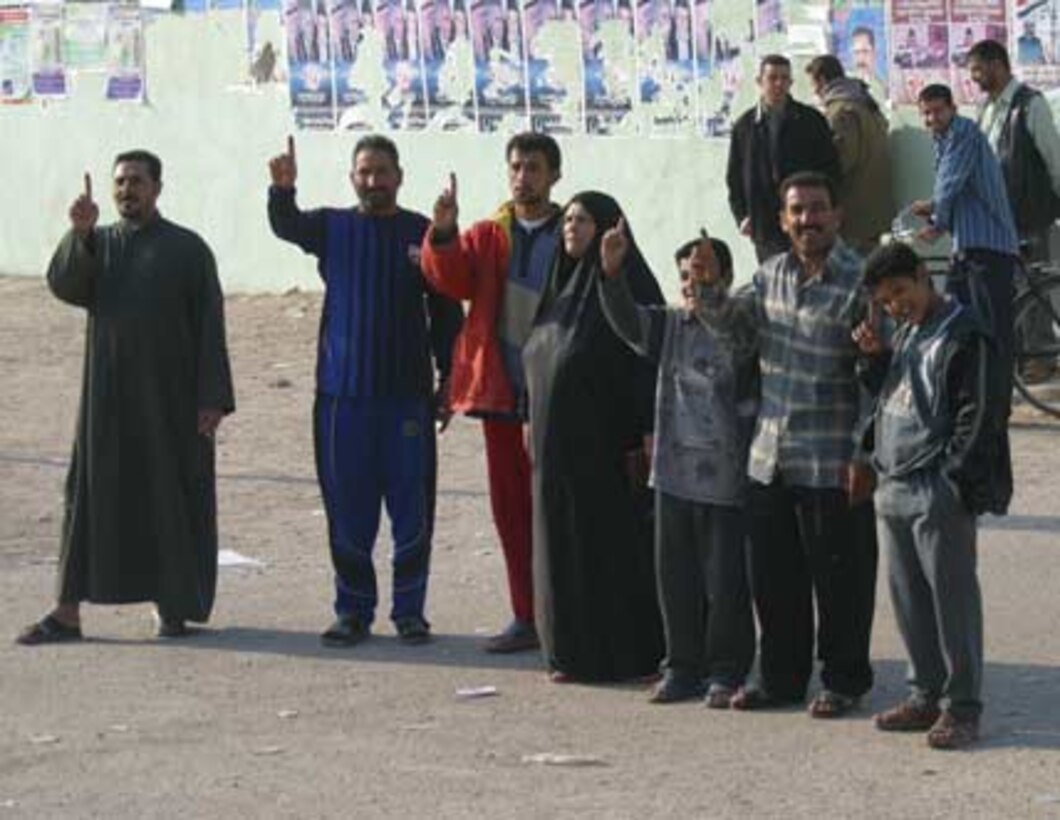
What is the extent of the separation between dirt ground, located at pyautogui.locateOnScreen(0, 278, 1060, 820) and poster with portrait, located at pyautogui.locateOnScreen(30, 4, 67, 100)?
31.6 ft

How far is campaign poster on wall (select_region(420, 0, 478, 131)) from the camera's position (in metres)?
19.0

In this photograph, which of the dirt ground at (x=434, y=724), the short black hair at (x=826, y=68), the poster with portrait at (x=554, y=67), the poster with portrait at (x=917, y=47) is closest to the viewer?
the dirt ground at (x=434, y=724)

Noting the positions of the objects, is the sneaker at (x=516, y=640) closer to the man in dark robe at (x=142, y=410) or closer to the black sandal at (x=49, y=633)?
the man in dark robe at (x=142, y=410)

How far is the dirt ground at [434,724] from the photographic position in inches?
326

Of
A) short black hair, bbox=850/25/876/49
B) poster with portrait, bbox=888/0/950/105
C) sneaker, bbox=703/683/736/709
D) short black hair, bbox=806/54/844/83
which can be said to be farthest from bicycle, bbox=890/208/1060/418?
sneaker, bbox=703/683/736/709

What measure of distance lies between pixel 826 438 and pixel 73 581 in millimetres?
2995

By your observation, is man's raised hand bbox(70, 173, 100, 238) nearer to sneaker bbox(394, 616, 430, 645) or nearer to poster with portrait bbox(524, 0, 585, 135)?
sneaker bbox(394, 616, 430, 645)

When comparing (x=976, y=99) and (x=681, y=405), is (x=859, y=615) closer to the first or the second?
(x=681, y=405)

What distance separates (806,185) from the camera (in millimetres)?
9086

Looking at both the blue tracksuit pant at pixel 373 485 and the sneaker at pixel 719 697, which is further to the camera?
the blue tracksuit pant at pixel 373 485

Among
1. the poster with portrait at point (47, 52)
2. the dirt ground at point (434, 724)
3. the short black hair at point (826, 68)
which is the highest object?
the poster with portrait at point (47, 52)

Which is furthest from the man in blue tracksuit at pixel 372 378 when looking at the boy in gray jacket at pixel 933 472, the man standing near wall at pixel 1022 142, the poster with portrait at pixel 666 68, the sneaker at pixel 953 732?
the poster with portrait at pixel 666 68

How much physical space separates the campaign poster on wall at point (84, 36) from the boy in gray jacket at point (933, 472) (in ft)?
44.9

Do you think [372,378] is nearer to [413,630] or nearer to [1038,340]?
[413,630]
